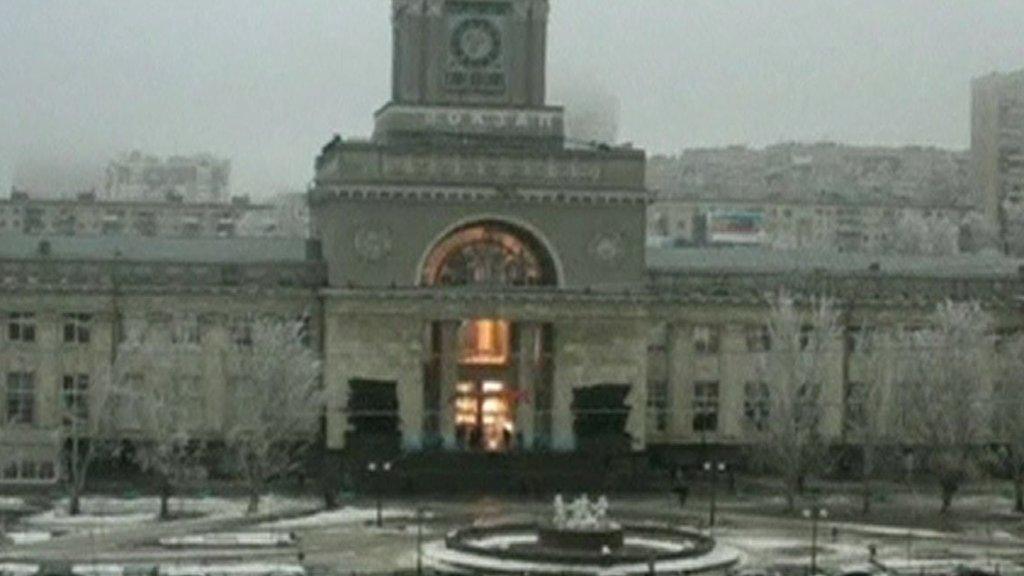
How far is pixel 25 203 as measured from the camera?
17638cm

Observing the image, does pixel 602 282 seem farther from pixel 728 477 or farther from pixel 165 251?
pixel 165 251

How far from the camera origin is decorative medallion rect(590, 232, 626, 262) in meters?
96.5

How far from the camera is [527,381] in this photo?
3782 inches

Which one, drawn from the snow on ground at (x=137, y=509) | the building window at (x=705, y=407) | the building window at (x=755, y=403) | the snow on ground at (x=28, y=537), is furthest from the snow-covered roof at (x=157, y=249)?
the snow on ground at (x=28, y=537)

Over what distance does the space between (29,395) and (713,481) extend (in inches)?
1255

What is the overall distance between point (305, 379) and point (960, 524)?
27.9 metres

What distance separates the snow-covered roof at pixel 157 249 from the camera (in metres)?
97.9

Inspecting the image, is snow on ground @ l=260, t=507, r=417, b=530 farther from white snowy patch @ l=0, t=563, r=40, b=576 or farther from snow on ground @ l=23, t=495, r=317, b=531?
white snowy patch @ l=0, t=563, r=40, b=576

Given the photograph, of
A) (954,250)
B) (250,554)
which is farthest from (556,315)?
(954,250)

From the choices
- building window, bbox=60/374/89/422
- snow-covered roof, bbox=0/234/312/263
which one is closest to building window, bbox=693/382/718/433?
snow-covered roof, bbox=0/234/312/263

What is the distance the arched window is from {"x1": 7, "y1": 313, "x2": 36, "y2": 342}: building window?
18.4 m

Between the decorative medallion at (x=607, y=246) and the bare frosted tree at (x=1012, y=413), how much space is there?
1868cm

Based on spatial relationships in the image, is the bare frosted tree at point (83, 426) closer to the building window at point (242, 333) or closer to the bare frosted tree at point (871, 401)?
the building window at point (242, 333)

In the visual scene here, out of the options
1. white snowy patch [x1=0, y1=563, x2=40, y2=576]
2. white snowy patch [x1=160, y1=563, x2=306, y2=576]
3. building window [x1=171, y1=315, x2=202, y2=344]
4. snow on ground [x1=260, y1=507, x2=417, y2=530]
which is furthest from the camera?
building window [x1=171, y1=315, x2=202, y2=344]
